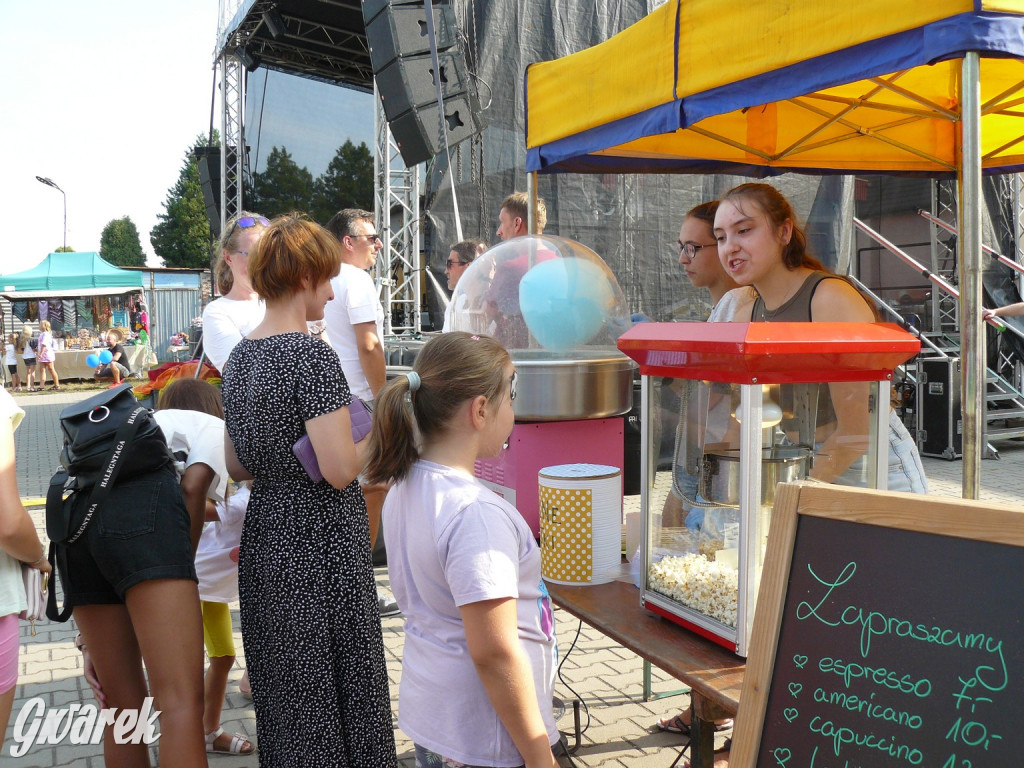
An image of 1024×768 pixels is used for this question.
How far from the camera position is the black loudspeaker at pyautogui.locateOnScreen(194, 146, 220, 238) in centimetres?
1583

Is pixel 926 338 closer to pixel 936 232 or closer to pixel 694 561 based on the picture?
pixel 936 232

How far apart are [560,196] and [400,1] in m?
2.42

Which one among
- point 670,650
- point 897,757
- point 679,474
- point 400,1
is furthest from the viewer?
point 400,1

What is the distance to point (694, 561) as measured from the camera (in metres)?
1.68

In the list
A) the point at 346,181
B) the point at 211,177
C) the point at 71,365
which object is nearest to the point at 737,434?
the point at 346,181

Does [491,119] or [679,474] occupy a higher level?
[491,119]

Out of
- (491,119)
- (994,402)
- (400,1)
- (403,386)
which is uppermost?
(400,1)

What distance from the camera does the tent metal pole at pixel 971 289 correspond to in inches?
72.6

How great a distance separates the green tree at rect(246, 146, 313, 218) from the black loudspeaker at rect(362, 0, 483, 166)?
7092 mm

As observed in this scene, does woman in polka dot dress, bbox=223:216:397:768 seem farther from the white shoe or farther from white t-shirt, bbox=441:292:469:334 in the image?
the white shoe

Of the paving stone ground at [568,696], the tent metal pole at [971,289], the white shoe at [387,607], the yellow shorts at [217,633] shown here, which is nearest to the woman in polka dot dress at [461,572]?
the tent metal pole at [971,289]

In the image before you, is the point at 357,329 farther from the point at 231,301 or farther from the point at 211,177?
the point at 211,177

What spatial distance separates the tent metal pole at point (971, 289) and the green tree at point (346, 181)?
43.5ft

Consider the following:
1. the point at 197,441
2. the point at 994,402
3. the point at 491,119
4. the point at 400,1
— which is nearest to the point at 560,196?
the point at 491,119
